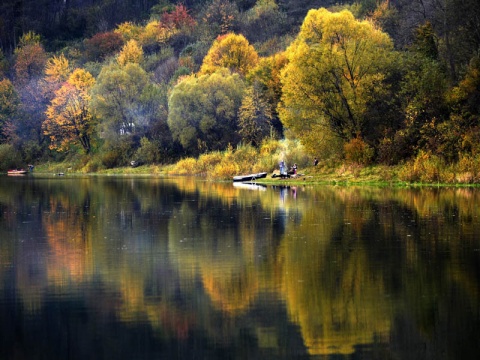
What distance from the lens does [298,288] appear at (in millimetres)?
16969

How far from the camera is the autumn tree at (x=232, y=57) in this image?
104 metres

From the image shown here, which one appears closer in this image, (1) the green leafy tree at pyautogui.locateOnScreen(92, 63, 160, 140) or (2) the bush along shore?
(2) the bush along shore

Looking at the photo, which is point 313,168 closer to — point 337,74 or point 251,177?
point 251,177

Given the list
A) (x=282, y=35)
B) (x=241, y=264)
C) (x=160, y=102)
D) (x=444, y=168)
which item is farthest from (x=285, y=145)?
(x=282, y=35)

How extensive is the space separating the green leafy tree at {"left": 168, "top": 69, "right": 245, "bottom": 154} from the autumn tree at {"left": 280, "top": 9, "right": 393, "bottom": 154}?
26.7 m

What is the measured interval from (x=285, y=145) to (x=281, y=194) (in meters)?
19.4

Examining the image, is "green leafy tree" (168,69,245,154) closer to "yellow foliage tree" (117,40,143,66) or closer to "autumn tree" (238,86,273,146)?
"autumn tree" (238,86,273,146)

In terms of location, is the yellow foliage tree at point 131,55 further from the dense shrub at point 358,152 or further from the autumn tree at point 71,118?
the dense shrub at point 358,152

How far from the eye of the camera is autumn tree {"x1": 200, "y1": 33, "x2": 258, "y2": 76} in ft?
340

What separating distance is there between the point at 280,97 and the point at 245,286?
65.6 metres

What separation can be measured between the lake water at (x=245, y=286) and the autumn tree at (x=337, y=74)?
87.3ft

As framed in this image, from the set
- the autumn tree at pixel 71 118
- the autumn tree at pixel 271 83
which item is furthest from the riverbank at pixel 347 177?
the autumn tree at pixel 71 118

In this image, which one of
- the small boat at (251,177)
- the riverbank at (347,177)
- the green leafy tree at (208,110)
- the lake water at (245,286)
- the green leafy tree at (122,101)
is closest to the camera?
the lake water at (245,286)

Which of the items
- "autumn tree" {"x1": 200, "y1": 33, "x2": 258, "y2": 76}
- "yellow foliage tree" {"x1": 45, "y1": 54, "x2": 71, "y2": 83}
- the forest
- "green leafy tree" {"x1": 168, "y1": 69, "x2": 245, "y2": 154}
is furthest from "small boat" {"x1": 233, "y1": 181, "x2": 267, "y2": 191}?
"yellow foliage tree" {"x1": 45, "y1": 54, "x2": 71, "y2": 83}
